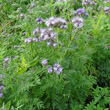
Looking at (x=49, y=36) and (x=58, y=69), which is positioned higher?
(x=49, y=36)

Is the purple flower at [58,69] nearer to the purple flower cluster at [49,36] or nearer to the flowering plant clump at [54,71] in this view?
the flowering plant clump at [54,71]

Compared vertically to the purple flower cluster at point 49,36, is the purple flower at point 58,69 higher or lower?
lower

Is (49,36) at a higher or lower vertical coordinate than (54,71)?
higher

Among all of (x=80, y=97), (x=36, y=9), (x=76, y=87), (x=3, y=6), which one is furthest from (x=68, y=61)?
(x=3, y=6)

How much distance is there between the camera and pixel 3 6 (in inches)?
204

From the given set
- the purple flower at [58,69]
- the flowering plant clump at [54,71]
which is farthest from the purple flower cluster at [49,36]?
the purple flower at [58,69]

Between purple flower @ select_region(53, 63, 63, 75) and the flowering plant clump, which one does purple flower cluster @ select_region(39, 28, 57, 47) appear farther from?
purple flower @ select_region(53, 63, 63, 75)

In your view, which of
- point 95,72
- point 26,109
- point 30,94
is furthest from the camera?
point 95,72

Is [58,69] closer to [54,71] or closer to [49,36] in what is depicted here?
[54,71]

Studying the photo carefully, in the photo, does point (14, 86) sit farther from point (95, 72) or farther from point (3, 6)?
point (3, 6)

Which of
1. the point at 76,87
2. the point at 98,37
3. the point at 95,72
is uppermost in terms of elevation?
the point at 98,37

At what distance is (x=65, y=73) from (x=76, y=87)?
0.86ft

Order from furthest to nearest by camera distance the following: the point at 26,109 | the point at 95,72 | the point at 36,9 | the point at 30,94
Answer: the point at 36,9 < the point at 95,72 < the point at 30,94 < the point at 26,109

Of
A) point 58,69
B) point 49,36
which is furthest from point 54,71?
point 49,36
